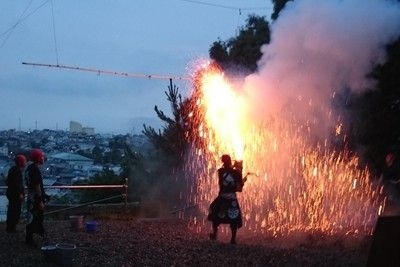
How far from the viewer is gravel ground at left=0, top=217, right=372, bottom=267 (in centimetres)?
1043

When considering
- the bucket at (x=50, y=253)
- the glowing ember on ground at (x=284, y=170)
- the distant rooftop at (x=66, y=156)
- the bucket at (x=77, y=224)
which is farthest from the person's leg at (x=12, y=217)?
the distant rooftop at (x=66, y=156)

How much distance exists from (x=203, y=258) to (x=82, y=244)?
8.22 ft

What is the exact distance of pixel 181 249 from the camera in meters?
11.5

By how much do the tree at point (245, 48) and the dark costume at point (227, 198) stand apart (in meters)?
8.41

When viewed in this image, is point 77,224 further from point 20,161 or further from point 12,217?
point 20,161

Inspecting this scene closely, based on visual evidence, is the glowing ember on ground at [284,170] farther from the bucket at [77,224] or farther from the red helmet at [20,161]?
the red helmet at [20,161]

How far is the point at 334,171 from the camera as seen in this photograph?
17.6 metres

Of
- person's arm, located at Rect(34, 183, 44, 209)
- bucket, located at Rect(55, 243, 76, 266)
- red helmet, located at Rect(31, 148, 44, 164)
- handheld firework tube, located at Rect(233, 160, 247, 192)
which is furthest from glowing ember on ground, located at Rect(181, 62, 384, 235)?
bucket, located at Rect(55, 243, 76, 266)

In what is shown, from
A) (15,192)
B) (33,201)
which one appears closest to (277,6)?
(15,192)

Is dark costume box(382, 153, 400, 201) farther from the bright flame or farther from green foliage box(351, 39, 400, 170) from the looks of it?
the bright flame

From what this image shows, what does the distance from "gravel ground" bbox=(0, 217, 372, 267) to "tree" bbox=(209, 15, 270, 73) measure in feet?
28.2

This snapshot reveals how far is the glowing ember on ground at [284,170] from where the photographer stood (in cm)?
1583

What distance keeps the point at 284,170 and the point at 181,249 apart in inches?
277

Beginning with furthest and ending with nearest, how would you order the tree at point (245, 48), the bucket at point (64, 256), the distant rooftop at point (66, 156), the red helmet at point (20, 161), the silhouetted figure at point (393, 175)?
the distant rooftop at point (66, 156)
the tree at point (245, 48)
the red helmet at point (20, 161)
the silhouetted figure at point (393, 175)
the bucket at point (64, 256)
